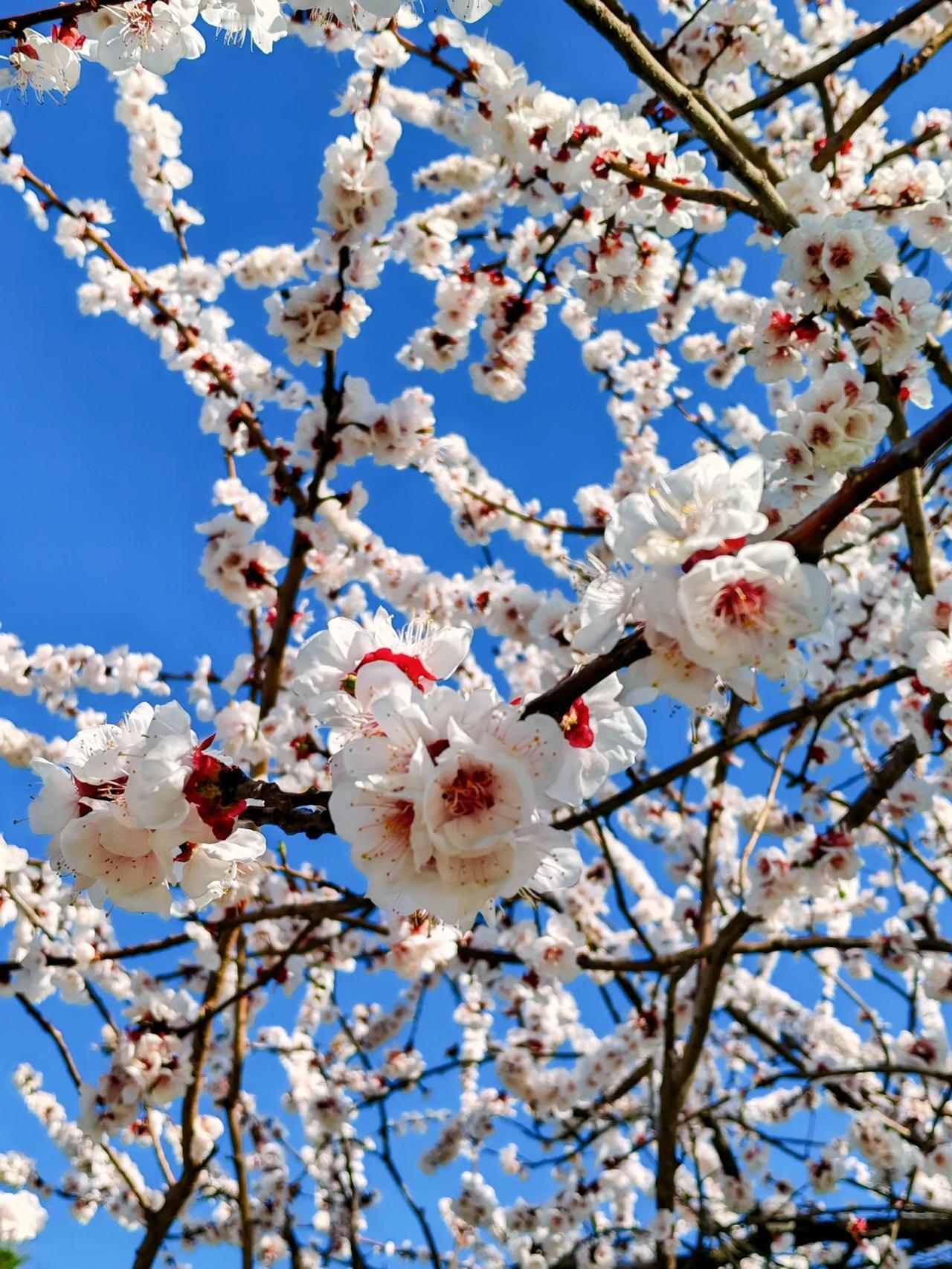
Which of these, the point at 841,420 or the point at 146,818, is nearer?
the point at 146,818

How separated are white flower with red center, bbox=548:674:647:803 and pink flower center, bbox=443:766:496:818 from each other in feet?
0.44

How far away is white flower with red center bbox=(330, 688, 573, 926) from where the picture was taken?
34.9 inches

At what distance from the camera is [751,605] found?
0.95m

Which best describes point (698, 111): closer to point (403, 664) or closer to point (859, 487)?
point (859, 487)

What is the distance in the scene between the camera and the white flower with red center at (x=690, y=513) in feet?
3.05

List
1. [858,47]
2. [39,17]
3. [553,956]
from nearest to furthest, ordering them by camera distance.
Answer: [39,17] < [858,47] < [553,956]

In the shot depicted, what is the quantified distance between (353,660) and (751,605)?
1.64 ft

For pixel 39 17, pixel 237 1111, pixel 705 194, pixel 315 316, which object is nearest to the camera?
pixel 39 17

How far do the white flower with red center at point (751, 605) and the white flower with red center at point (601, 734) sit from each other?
151mm

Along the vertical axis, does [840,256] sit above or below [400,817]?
above

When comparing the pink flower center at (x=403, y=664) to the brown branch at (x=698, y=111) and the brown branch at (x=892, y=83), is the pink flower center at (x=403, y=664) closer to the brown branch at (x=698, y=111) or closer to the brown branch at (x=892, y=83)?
the brown branch at (x=698, y=111)

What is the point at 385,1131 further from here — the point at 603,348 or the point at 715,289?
the point at 715,289

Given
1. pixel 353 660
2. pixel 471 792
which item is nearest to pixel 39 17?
pixel 353 660

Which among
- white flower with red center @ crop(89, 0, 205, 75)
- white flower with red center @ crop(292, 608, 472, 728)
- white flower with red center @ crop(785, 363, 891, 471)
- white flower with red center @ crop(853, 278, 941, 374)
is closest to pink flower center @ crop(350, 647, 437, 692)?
white flower with red center @ crop(292, 608, 472, 728)
